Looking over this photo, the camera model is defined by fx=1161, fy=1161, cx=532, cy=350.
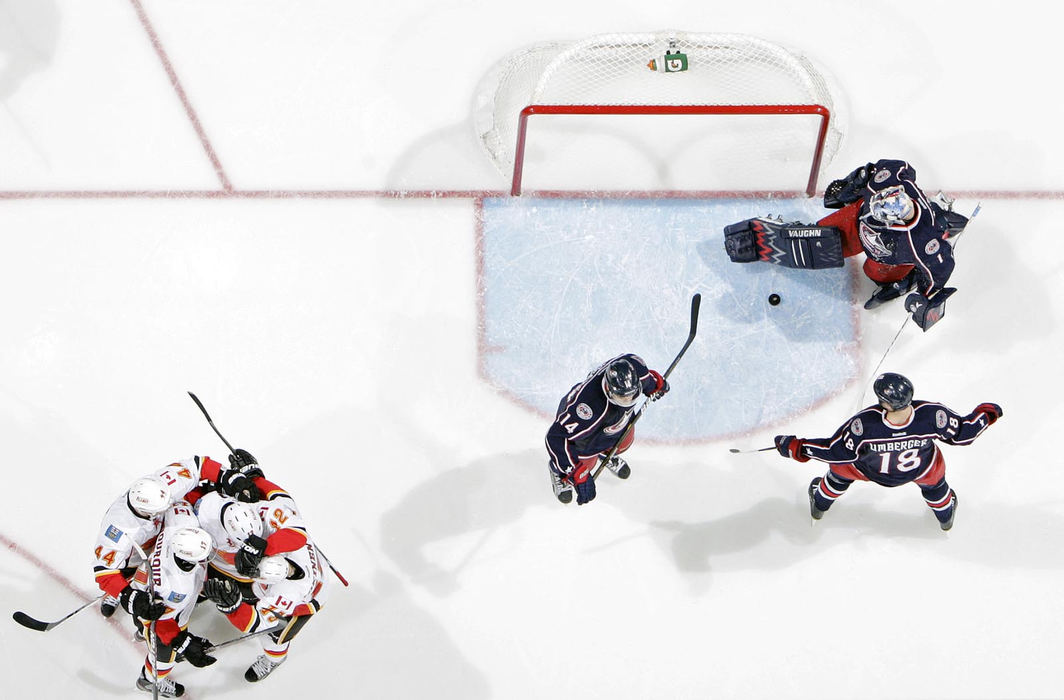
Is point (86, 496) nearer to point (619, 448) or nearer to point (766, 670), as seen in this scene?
point (619, 448)

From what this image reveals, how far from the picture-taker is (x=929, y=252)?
5195mm

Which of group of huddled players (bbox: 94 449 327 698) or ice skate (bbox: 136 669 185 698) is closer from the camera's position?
group of huddled players (bbox: 94 449 327 698)

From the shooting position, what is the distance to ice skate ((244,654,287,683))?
5.04 m

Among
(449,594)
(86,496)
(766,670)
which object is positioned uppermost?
(86,496)

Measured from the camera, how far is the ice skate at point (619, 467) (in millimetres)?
5301

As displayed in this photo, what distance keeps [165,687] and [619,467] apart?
2.22m

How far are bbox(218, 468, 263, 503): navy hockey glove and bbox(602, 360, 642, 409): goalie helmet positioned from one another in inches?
57.1

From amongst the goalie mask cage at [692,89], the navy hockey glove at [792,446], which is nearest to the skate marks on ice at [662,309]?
the goalie mask cage at [692,89]

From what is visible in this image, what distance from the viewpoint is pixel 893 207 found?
5.12 metres

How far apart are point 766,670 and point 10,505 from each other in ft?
11.6

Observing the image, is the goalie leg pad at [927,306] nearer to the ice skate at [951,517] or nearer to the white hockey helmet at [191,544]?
the ice skate at [951,517]

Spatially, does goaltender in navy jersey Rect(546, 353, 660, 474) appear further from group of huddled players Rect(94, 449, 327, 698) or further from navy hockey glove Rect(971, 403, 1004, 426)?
navy hockey glove Rect(971, 403, 1004, 426)

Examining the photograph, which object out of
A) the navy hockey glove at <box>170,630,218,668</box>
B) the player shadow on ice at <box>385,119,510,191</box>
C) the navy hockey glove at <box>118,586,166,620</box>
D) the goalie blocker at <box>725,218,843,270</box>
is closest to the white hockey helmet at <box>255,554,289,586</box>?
the navy hockey glove at <box>118,586,166,620</box>

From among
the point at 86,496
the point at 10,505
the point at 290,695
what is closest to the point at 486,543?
the point at 290,695
